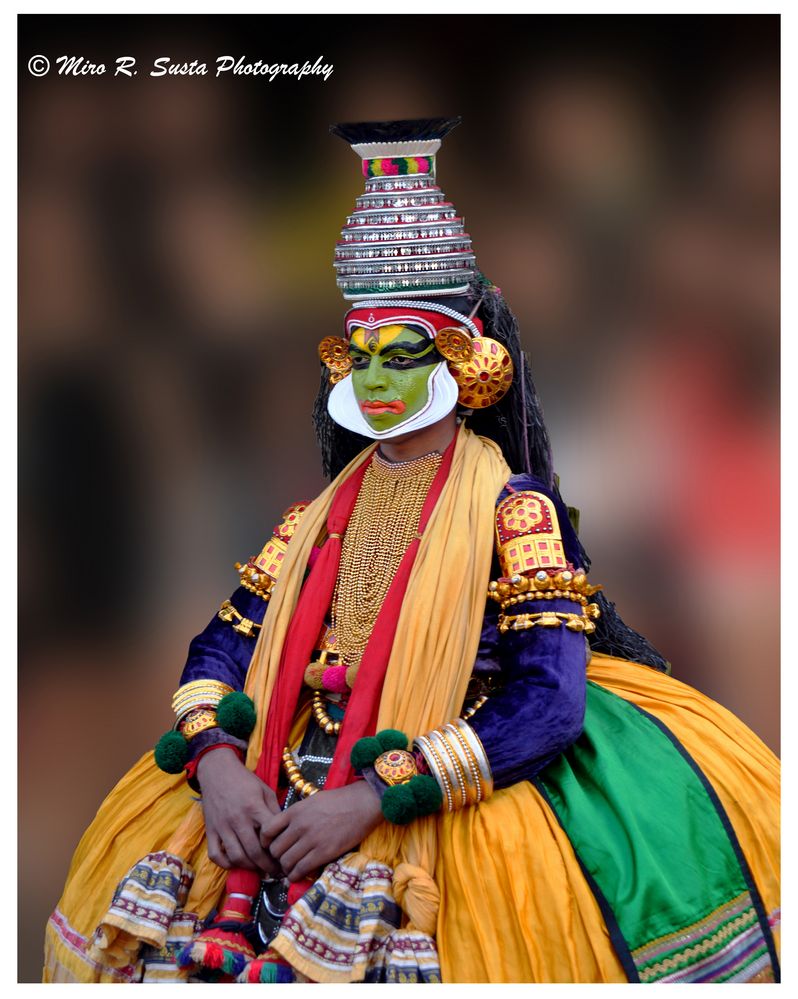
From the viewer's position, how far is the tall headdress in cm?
507

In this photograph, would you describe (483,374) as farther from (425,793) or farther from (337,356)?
(425,793)

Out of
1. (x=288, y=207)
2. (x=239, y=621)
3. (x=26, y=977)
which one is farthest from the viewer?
(x=288, y=207)

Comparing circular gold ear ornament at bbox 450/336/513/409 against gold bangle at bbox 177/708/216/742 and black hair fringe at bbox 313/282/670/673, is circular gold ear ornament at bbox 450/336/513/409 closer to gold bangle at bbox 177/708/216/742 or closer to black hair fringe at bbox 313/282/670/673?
black hair fringe at bbox 313/282/670/673

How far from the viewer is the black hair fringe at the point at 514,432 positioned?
5.29 metres

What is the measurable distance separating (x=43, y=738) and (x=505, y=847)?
8.43ft

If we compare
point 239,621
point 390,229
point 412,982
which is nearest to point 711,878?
point 412,982

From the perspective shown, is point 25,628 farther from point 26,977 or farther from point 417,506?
point 417,506

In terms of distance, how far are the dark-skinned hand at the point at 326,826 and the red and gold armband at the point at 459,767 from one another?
0.18 metres

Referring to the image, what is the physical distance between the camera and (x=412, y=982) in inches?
178

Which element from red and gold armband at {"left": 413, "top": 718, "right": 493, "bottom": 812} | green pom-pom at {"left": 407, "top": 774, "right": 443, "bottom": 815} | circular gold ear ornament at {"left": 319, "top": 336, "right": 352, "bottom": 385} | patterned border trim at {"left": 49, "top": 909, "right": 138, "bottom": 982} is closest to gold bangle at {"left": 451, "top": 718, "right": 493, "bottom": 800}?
red and gold armband at {"left": 413, "top": 718, "right": 493, "bottom": 812}

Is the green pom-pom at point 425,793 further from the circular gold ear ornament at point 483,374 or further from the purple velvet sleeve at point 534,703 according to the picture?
the circular gold ear ornament at point 483,374

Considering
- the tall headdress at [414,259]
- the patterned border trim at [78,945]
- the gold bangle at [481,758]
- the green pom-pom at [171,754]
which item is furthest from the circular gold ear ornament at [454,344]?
the patterned border trim at [78,945]

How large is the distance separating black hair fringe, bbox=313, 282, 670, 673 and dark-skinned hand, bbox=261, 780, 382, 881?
926 mm

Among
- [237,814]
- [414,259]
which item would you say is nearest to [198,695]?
[237,814]
